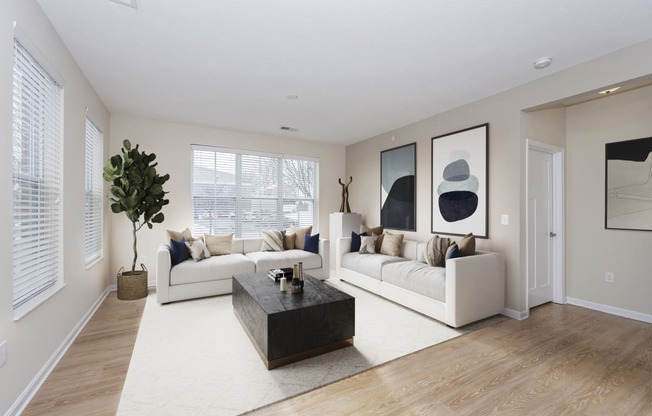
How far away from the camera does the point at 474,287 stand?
319 centimetres

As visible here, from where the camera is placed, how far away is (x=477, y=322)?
3.32m

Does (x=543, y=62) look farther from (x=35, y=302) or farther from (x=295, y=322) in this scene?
(x=35, y=302)

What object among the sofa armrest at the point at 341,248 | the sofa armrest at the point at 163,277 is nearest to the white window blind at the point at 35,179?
the sofa armrest at the point at 163,277

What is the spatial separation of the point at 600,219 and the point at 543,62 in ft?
6.96

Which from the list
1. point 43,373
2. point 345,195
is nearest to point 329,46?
point 43,373

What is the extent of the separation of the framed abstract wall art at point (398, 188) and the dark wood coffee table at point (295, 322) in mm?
2557

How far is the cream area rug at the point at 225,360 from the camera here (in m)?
1.95

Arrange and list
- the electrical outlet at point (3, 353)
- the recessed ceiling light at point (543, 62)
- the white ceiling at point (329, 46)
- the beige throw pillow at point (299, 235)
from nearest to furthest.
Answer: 1. the electrical outlet at point (3, 353)
2. the white ceiling at point (329, 46)
3. the recessed ceiling light at point (543, 62)
4. the beige throw pillow at point (299, 235)

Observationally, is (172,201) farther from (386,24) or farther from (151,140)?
(386,24)

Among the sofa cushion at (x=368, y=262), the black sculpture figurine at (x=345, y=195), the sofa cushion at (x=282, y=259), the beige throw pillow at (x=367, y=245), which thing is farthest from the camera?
the black sculpture figurine at (x=345, y=195)

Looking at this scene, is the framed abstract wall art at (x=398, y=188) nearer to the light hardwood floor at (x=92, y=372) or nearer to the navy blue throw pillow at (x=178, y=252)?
the navy blue throw pillow at (x=178, y=252)

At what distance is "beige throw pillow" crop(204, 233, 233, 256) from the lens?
4613mm

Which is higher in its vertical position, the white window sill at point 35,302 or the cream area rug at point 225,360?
the white window sill at point 35,302

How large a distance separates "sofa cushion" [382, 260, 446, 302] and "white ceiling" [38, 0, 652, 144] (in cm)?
215
